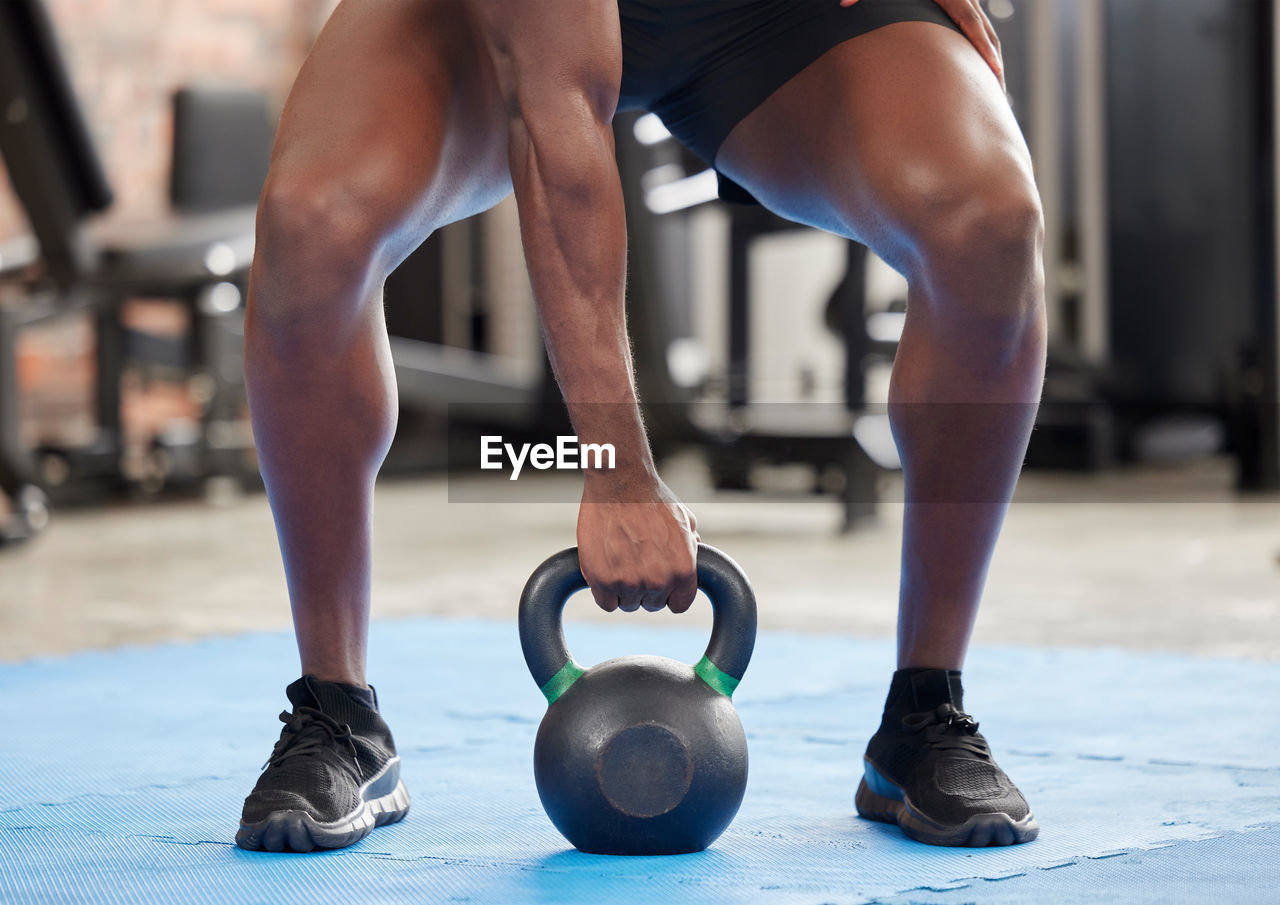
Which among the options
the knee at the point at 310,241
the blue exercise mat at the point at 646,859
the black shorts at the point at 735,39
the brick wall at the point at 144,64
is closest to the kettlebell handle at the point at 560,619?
the blue exercise mat at the point at 646,859

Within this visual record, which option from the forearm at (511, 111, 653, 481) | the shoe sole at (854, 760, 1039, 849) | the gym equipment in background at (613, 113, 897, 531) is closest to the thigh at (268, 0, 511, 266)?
the forearm at (511, 111, 653, 481)

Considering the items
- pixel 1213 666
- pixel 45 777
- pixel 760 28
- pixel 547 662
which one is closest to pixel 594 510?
pixel 547 662

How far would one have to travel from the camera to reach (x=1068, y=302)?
628cm

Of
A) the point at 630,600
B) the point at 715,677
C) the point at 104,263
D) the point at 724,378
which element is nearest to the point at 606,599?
the point at 630,600

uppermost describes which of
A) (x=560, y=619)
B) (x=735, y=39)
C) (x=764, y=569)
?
(x=735, y=39)

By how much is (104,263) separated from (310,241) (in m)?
3.28

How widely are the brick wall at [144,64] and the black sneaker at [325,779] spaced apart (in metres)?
4.82

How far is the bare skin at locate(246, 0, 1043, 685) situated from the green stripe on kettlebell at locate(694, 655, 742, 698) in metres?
0.09

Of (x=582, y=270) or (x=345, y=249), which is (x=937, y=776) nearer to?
(x=582, y=270)

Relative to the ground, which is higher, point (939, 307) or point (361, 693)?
point (939, 307)

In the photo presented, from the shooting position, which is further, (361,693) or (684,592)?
(361,693)

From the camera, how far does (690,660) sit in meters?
2.05

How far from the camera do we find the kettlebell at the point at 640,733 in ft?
3.33

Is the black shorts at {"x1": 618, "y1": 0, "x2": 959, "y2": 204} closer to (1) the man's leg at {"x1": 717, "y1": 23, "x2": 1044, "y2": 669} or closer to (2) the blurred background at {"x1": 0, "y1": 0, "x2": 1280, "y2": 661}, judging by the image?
(1) the man's leg at {"x1": 717, "y1": 23, "x2": 1044, "y2": 669}
